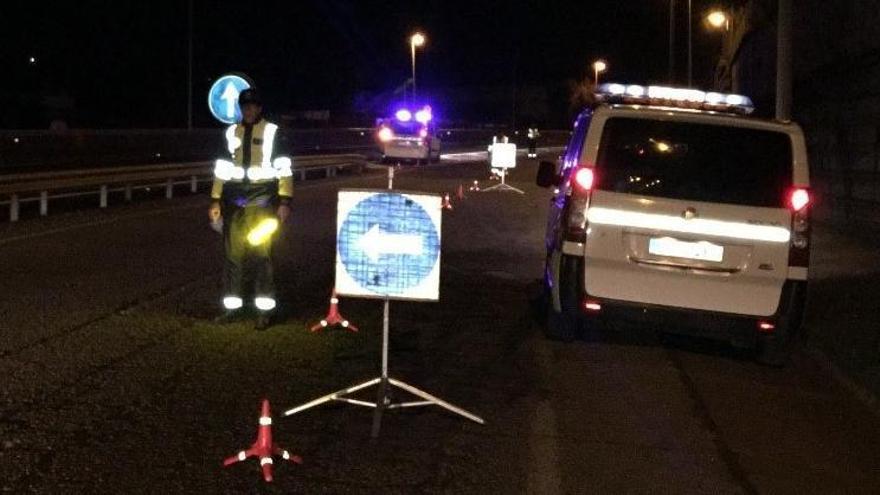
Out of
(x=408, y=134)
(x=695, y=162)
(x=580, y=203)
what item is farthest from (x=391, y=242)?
(x=408, y=134)

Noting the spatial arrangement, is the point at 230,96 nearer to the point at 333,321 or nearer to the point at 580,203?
the point at 333,321

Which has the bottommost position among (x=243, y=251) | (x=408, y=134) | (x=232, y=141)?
(x=243, y=251)

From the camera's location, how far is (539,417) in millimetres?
8016

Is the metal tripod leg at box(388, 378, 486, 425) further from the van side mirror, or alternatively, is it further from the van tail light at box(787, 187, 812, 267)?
the van side mirror

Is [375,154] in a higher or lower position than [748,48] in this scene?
lower

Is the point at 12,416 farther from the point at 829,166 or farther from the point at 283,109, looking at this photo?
the point at 283,109

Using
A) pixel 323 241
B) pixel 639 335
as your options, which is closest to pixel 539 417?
pixel 639 335

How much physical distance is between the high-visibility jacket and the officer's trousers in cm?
17

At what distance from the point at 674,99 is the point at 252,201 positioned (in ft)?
12.5

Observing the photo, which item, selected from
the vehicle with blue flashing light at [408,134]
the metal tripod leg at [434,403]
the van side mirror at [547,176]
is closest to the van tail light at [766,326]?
the van side mirror at [547,176]

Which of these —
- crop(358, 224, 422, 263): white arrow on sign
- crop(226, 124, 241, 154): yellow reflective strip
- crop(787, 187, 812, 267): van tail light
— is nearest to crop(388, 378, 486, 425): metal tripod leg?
crop(358, 224, 422, 263): white arrow on sign

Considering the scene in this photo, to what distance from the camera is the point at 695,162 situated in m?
9.77

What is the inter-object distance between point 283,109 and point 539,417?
6995 centimetres

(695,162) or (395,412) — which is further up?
(695,162)
